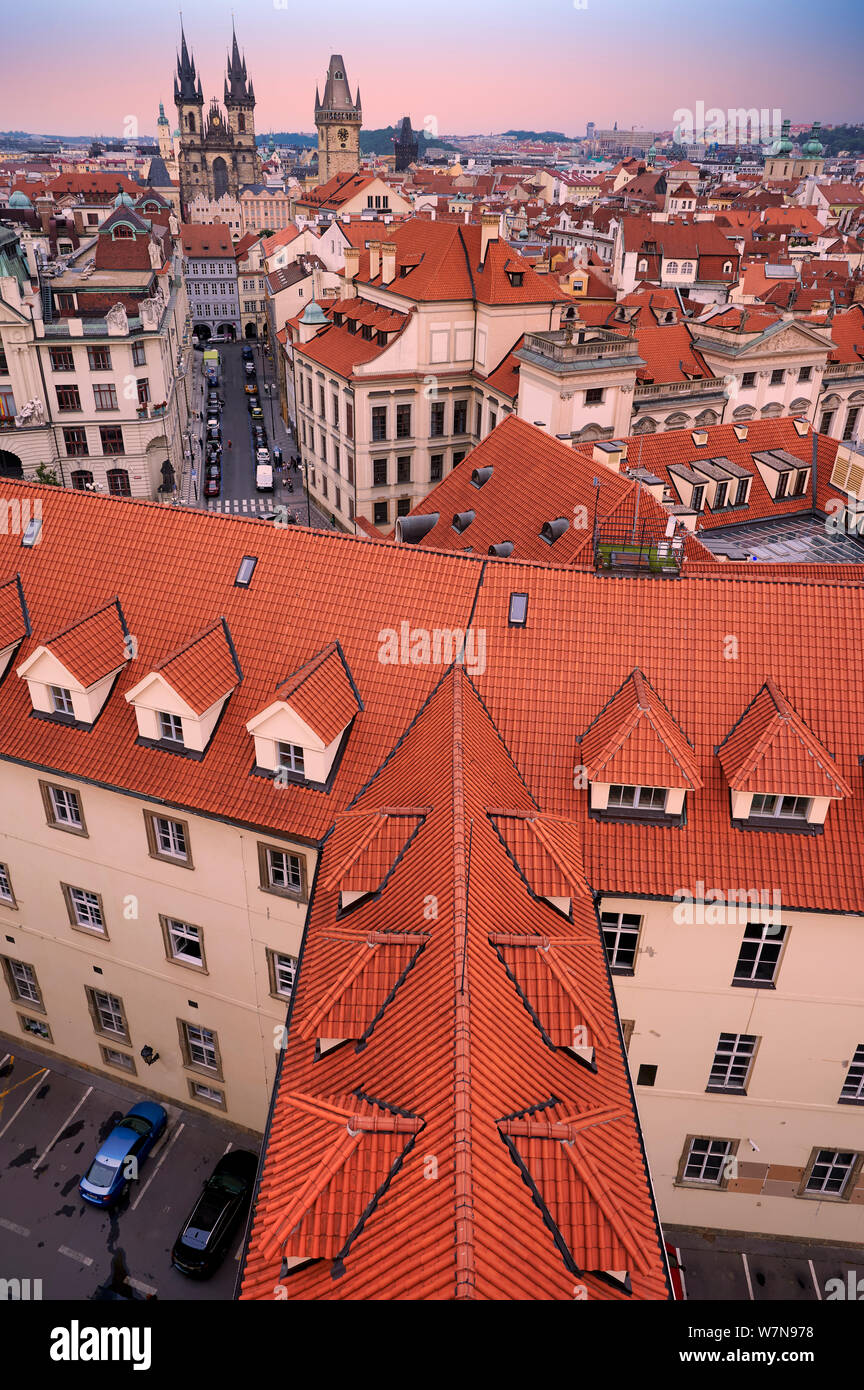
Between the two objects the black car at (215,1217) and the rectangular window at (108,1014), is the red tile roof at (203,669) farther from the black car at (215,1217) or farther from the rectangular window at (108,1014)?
the black car at (215,1217)

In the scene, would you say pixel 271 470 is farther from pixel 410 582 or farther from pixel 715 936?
pixel 715 936

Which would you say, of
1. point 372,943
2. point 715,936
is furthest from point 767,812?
point 372,943

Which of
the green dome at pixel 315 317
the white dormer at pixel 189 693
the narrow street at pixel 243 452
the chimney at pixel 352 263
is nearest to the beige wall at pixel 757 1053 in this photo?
the white dormer at pixel 189 693

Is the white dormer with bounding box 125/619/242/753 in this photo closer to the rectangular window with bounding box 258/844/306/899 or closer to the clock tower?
the rectangular window with bounding box 258/844/306/899

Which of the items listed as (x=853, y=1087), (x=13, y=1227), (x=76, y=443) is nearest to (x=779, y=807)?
(x=853, y=1087)

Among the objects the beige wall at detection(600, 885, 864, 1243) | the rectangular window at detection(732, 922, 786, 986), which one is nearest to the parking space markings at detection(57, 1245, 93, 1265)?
the beige wall at detection(600, 885, 864, 1243)

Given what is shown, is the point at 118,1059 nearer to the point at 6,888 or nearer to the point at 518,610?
the point at 6,888
